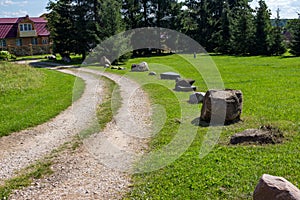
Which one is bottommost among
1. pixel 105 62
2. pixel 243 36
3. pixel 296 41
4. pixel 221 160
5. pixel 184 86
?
pixel 221 160

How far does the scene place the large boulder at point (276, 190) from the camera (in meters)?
5.02

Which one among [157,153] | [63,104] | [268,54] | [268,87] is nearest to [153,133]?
[157,153]

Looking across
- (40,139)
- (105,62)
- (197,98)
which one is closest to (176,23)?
(105,62)

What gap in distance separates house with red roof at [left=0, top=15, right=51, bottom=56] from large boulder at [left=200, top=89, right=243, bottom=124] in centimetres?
4973

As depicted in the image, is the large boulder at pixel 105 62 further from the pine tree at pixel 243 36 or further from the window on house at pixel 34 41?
the window on house at pixel 34 41

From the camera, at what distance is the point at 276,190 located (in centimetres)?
514

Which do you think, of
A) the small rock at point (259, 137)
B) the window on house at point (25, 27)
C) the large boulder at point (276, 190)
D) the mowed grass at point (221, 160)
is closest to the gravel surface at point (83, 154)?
the mowed grass at point (221, 160)

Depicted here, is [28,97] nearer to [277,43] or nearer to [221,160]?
[221,160]

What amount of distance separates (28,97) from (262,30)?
38616 mm

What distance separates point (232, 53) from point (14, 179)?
160 ft

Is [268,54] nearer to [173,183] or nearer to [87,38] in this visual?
[87,38]

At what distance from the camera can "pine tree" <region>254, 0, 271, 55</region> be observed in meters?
47.3

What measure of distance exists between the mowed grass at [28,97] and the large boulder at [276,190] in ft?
30.7

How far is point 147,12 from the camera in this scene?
57.3 m
